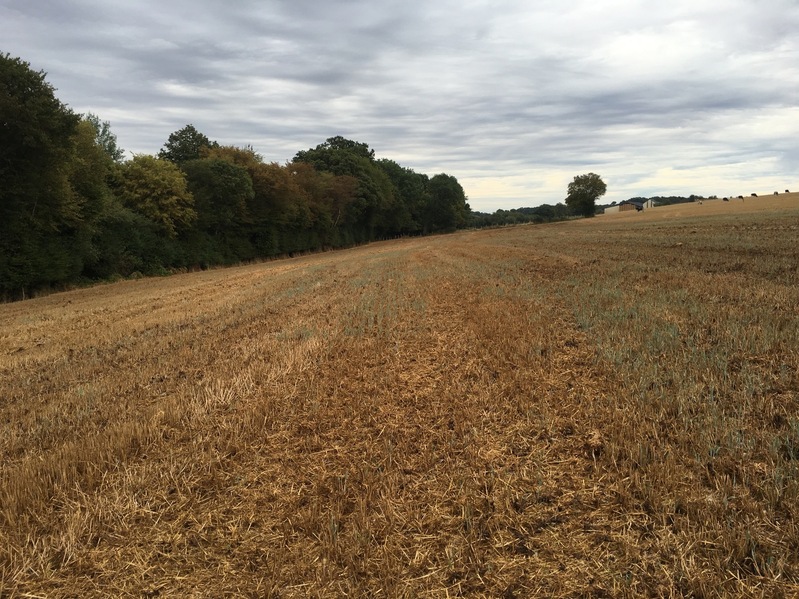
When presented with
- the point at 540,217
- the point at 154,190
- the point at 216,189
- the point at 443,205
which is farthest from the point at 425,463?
the point at 540,217

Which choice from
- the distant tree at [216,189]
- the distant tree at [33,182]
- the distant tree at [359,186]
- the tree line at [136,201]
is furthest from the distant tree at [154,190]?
the distant tree at [359,186]

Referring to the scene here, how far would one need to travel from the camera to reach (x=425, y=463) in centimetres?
426

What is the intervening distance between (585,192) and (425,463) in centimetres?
12060

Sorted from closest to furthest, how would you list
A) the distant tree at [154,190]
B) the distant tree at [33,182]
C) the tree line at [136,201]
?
the distant tree at [33,182] → the tree line at [136,201] → the distant tree at [154,190]

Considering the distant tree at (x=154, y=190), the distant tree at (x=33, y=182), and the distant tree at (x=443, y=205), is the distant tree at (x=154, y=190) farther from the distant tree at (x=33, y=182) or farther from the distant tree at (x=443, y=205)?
the distant tree at (x=443, y=205)

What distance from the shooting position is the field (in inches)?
118

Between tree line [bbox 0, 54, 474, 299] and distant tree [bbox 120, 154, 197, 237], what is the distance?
89 millimetres

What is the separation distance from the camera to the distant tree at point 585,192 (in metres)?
111

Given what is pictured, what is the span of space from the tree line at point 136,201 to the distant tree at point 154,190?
0.09 meters

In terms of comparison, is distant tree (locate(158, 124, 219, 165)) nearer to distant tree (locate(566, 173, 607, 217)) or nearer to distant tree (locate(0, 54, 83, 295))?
distant tree (locate(0, 54, 83, 295))

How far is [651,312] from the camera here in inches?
336

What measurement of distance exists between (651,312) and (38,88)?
30.4 metres

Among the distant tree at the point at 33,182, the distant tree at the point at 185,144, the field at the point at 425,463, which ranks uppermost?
the distant tree at the point at 185,144

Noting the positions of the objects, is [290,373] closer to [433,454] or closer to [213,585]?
[433,454]
